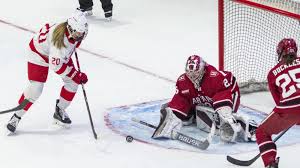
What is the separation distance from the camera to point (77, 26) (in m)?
3.95

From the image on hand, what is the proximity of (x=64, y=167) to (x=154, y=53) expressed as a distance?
2274 mm

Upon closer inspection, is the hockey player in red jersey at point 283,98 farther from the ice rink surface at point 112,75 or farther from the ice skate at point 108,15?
the ice skate at point 108,15

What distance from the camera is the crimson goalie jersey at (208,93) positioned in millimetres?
4051

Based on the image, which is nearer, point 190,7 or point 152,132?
point 152,132

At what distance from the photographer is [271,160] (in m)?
3.36

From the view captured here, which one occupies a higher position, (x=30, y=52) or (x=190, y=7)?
(x=30, y=52)

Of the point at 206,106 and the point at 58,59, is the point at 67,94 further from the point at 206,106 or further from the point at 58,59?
the point at 206,106

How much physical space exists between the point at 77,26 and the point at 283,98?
4.22ft

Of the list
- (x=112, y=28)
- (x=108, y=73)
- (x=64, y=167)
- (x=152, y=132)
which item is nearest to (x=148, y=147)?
(x=152, y=132)

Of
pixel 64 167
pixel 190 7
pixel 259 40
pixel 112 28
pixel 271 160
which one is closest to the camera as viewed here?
pixel 271 160

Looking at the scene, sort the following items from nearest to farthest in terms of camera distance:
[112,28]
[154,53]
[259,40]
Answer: [259,40], [154,53], [112,28]

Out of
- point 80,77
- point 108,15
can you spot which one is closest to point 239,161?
point 80,77

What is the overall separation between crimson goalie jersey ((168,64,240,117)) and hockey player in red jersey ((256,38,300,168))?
63 centimetres

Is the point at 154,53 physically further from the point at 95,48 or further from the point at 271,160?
the point at 271,160
